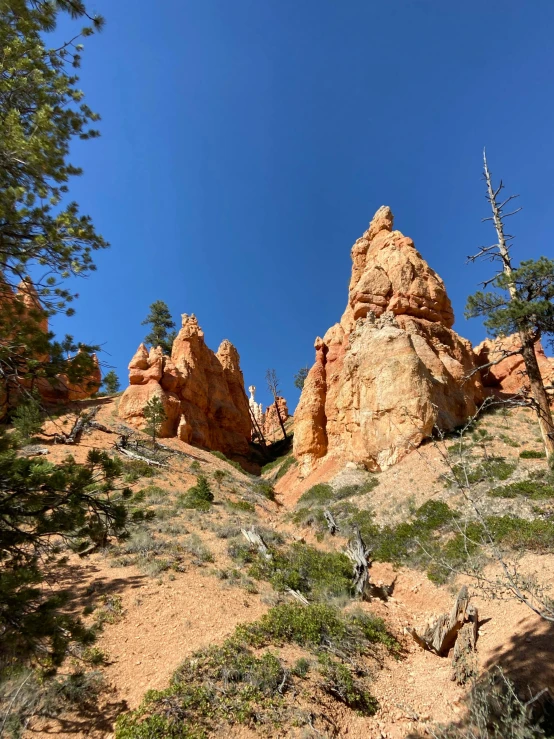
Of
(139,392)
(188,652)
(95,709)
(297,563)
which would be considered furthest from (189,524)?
(139,392)

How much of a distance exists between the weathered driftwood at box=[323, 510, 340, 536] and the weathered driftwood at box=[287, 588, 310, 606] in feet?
Result: 21.4

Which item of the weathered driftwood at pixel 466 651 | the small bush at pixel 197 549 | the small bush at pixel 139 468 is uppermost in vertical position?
the small bush at pixel 139 468

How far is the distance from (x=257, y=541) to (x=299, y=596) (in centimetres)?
319

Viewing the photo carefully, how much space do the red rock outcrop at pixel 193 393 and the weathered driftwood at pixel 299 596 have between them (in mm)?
22924

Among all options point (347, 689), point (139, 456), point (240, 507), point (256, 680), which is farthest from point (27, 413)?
point (139, 456)

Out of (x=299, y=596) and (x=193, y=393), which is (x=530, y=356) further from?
(x=193, y=393)

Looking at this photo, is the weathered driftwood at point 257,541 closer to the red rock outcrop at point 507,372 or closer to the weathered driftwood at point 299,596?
the weathered driftwood at point 299,596

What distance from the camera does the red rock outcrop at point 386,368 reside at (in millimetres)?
21891

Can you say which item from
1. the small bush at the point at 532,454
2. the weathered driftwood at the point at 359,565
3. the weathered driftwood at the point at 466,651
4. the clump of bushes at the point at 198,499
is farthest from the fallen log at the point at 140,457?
the small bush at the point at 532,454

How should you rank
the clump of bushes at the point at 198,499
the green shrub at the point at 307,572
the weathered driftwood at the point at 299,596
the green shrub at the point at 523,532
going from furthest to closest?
the clump of bushes at the point at 198,499, the green shrub at the point at 307,572, the green shrub at the point at 523,532, the weathered driftwood at the point at 299,596

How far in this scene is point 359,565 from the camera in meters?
11.4

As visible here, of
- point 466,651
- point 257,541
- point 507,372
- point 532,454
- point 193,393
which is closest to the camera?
point 466,651

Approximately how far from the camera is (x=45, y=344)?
4.38 metres

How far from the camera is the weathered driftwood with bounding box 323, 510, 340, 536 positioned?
1612 centimetres
